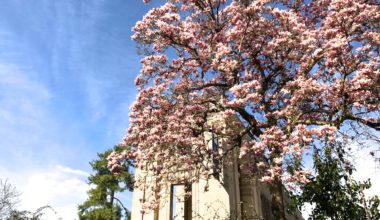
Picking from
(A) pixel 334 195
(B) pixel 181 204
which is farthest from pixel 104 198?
(A) pixel 334 195

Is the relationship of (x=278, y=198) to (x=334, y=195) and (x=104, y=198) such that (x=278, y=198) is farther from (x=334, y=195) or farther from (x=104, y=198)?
(x=104, y=198)

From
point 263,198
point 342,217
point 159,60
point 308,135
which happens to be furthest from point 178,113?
point 263,198

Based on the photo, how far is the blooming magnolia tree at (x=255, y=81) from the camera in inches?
469

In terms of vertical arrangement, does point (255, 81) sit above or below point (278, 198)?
above

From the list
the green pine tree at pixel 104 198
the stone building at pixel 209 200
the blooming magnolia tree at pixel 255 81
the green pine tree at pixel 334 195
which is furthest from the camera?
the green pine tree at pixel 104 198

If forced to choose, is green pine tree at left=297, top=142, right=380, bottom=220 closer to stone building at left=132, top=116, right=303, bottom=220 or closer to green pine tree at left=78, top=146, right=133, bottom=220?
stone building at left=132, top=116, right=303, bottom=220

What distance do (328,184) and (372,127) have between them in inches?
222

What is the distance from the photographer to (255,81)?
12.4 m

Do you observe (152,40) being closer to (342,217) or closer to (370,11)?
(370,11)

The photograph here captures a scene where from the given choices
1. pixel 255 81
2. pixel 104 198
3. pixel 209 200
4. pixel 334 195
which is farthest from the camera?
pixel 104 198

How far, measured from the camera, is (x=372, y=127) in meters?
13.4

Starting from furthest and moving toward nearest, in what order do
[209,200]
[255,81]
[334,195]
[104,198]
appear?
[104,198] < [209,200] < [255,81] < [334,195]

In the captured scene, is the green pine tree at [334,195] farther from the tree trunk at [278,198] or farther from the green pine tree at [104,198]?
the green pine tree at [104,198]

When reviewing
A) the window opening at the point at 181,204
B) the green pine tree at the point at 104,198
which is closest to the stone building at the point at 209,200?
the window opening at the point at 181,204
